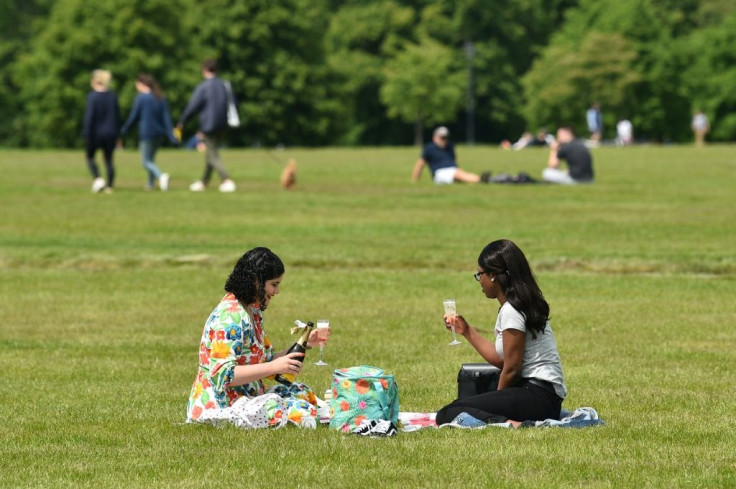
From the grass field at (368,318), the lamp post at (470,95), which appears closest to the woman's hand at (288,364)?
the grass field at (368,318)

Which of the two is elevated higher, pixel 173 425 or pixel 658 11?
pixel 658 11

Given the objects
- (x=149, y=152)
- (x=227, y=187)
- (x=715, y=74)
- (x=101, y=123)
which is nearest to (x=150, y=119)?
(x=149, y=152)

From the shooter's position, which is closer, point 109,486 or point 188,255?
point 109,486

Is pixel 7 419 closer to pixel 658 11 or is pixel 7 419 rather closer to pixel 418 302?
pixel 418 302

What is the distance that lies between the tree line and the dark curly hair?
256ft

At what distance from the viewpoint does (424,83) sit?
101 meters

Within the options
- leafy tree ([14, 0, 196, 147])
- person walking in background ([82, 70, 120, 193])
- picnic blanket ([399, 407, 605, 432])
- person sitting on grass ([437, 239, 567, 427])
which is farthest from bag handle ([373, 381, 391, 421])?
leafy tree ([14, 0, 196, 147])

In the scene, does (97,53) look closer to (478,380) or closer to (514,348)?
(478,380)

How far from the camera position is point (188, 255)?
19.3m

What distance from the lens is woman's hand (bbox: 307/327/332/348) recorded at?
8.80 metres

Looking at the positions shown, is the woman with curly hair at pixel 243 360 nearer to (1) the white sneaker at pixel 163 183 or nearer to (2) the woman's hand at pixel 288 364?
(2) the woman's hand at pixel 288 364

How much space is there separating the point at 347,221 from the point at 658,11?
86.7 metres

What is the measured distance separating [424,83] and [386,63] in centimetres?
675

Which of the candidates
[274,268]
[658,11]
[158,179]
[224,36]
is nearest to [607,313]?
[274,268]
